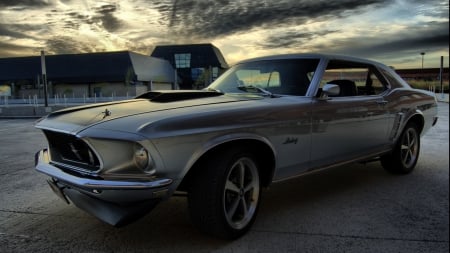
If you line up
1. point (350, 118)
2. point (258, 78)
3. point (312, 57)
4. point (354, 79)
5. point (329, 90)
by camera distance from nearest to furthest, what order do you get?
point (329, 90)
point (312, 57)
point (350, 118)
point (258, 78)
point (354, 79)

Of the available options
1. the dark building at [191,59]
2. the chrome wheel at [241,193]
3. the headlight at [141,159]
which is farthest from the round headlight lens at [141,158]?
the dark building at [191,59]

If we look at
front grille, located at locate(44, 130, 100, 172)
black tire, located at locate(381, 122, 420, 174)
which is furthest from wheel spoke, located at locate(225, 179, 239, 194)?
black tire, located at locate(381, 122, 420, 174)

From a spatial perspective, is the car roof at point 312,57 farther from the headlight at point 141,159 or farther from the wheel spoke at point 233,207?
the headlight at point 141,159

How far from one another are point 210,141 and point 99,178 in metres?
0.75

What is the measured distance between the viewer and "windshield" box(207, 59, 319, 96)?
358cm

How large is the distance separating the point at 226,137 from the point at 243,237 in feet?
2.66

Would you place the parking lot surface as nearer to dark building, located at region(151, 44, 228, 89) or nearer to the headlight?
the headlight

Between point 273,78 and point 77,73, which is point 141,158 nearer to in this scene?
point 77,73

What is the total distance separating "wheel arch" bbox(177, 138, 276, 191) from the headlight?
1.12ft

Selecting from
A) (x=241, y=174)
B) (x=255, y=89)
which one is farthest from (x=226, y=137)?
(x=255, y=89)

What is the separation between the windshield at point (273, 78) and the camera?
3.58 meters

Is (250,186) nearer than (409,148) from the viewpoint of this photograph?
Yes

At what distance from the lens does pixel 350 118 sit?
3.70 m

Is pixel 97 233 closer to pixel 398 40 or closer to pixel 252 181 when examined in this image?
pixel 252 181
